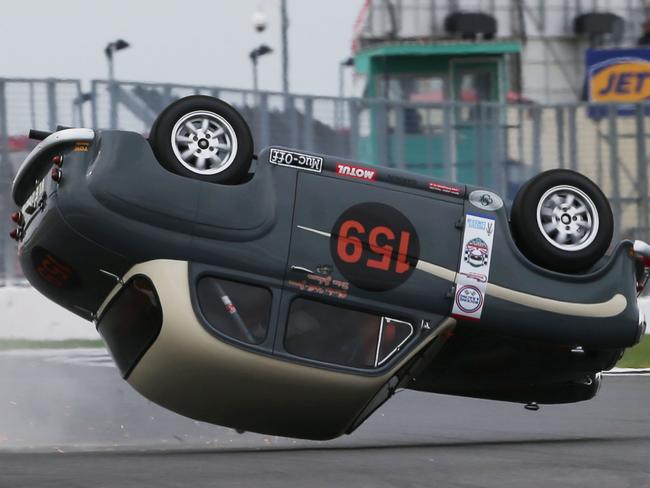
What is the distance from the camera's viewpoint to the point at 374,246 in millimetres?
8164

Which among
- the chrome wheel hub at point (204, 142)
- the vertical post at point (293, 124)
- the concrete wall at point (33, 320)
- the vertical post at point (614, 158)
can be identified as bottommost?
the concrete wall at point (33, 320)

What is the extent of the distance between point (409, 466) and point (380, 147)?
9761 mm

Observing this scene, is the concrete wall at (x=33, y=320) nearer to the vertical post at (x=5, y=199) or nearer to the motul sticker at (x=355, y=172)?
the vertical post at (x=5, y=199)

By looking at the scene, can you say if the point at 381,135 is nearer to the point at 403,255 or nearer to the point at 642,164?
the point at 642,164

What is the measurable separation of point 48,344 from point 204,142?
25.2ft

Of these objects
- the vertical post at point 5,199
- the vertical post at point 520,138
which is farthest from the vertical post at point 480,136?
the vertical post at point 5,199

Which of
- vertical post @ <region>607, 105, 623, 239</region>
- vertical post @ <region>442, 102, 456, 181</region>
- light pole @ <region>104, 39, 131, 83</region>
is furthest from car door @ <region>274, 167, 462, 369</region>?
light pole @ <region>104, 39, 131, 83</region>

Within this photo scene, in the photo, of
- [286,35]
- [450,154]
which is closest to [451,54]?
[286,35]

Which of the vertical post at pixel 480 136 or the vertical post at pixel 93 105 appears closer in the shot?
the vertical post at pixel 93 105

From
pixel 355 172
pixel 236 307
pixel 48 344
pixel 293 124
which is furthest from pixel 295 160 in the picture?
pixel 293 124

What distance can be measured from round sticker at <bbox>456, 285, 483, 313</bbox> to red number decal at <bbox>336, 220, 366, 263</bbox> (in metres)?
0.60

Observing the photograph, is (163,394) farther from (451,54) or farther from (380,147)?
(451,54)

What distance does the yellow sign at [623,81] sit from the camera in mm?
29484

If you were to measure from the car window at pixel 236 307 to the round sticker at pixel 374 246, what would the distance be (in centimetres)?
47
